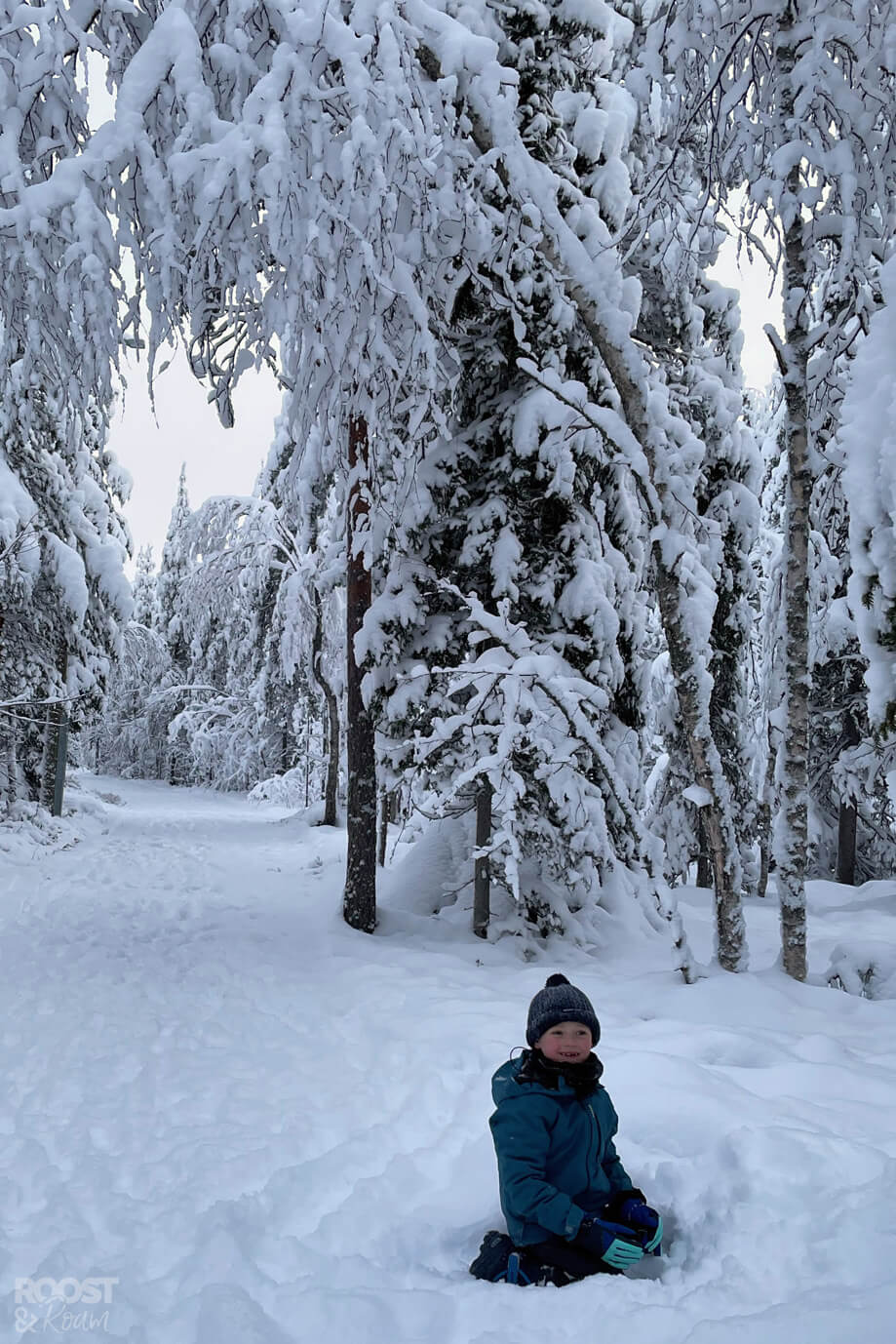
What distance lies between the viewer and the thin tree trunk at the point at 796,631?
633cm

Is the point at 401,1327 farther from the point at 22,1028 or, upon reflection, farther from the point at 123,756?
the point at 123,756

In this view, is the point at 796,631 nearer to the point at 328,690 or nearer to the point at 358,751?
the point at 358,751

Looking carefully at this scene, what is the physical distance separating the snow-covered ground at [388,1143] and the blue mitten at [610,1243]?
0.08 metres

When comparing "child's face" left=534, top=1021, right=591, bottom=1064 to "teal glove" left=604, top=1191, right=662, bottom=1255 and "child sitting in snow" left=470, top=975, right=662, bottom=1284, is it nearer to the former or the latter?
"child sitting in snow" left=470, top=975, right=662, bottom=1284

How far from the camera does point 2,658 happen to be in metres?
15.5

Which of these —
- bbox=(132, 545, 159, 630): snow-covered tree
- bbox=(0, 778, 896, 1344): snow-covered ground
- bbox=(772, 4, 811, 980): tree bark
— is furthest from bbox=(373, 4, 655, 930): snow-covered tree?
bbox=(132, 545, 159, 630): snow-covered tree

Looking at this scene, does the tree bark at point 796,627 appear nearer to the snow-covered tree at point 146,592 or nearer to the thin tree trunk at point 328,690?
the thin tree trunk at point 328,690

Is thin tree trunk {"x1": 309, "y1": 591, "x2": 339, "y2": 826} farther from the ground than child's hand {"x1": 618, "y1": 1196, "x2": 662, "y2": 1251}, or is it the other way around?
thin tree trunk {"x1": 309, "y1": 591, "x2": 339, "y2": 826}

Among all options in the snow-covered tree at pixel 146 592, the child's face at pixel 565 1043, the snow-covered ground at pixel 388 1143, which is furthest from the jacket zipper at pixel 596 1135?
the snow-covered tree at pixel 146 592

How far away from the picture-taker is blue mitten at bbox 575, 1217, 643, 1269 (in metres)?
2.70

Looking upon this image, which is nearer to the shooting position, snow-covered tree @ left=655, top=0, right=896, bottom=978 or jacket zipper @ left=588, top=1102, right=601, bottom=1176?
jacket zipper @ left=588, top=1102, right=601, bottom=1176

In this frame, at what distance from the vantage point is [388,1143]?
418 centimetres

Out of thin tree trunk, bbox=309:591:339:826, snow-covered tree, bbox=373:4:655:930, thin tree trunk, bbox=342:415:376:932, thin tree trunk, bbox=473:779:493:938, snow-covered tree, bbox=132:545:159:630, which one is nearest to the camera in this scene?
snow-covered tree, bbox=373:4:655:930

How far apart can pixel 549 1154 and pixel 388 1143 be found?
1542 millimetres
